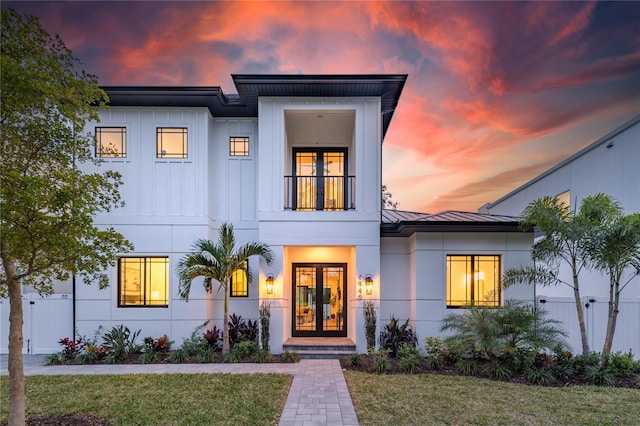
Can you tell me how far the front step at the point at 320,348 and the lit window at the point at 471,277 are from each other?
10.1 ft

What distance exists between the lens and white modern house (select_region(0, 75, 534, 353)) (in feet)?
31.0

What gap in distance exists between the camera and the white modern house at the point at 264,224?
946 centimetres

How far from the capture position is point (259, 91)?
945 centimetres

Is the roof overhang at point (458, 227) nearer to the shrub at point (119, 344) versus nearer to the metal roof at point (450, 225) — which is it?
the metal roof at point (450, 225)

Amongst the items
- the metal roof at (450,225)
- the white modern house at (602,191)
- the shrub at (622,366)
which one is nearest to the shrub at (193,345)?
the metal roof at (450,225)

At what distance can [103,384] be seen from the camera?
268 inches

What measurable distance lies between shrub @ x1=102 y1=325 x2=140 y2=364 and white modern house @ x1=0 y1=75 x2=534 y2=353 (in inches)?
13.0

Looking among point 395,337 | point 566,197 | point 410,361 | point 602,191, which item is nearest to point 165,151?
point 395,337

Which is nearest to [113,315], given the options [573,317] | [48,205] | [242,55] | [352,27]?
[48,205]

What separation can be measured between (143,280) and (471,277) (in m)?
9.08

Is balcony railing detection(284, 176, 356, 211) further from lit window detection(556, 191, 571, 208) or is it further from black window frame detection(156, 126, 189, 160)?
lit window detection(556, 191, 571, 208)

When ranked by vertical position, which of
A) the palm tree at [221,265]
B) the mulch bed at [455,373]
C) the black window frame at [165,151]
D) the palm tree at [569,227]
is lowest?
the mulch bed at [455,373]

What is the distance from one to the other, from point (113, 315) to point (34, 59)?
24.5 ft

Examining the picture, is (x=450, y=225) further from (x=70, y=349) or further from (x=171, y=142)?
(x=70, y=349)
